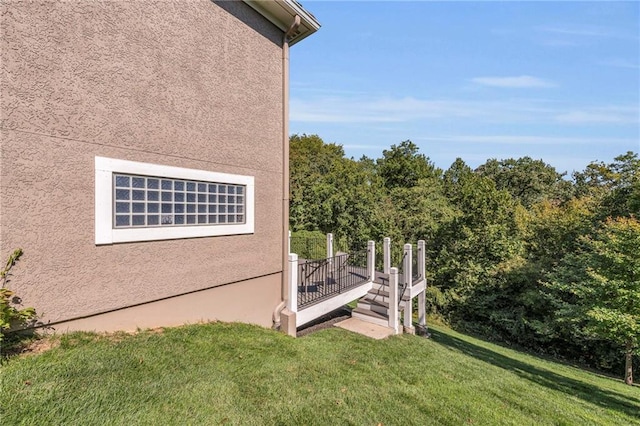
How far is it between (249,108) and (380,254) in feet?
42.7

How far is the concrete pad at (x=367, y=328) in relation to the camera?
877 cm

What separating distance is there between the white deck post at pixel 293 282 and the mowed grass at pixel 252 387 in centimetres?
100

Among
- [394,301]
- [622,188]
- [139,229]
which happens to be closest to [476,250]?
[622,188]

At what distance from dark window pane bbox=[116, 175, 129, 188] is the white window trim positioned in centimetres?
12

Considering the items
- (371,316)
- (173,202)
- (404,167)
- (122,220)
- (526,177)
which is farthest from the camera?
(526,177)

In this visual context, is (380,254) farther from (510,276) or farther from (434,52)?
(434,52)

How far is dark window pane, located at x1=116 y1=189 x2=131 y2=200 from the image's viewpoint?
15.6 feet

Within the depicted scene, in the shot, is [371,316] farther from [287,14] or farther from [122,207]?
[287,14]

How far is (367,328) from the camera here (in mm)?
9273

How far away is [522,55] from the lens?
10.2m

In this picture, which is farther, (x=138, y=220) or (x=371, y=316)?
(x=371, y=316)

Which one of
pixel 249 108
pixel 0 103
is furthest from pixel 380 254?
pixel 0 103

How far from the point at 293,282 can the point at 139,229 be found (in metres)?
3.55

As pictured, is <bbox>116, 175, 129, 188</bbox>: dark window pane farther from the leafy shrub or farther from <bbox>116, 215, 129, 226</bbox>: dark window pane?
the leafy shrub
